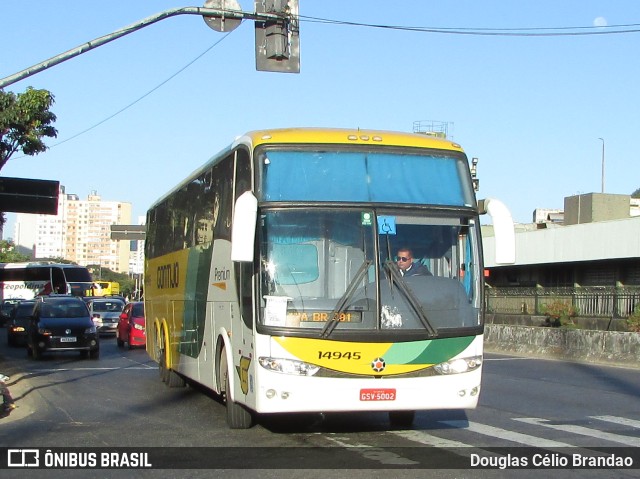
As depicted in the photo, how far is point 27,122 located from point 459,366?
63.3 ft

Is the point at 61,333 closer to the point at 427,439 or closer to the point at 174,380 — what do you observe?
the point at 174,380

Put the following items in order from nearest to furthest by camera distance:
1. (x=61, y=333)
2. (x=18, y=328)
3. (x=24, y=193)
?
(x=24, y=193), (x=61, y=333), (x=18, y=328)

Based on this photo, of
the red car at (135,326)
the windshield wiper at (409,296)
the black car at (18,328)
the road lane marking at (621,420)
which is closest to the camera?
the windshield wiper at (409,296)

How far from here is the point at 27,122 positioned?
85.0ft

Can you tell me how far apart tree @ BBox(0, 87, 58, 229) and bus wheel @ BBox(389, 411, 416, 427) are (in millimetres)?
17091

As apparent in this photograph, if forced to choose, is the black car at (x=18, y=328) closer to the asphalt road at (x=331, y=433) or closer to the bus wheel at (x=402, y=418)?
the asphalt road at (x=331, y=433)

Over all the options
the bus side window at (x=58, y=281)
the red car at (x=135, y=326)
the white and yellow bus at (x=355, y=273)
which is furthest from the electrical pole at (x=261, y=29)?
the bus side window at (x=58, y=281)

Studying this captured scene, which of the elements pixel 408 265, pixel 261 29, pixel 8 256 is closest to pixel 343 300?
pixel 408 265

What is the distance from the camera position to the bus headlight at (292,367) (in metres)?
9.53

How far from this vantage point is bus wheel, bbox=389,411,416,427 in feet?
37.8

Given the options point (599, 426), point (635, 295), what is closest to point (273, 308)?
point (599, 426)

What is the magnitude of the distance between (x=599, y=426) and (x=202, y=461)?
17.8ft

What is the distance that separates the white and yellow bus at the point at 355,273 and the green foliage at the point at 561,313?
66.0 ft

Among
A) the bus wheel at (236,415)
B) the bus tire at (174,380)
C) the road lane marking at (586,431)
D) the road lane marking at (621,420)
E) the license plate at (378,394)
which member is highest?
the license plate at (378,394)
